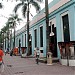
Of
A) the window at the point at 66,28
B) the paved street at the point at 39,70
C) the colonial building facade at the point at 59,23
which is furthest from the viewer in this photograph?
the window at the point at 66,28

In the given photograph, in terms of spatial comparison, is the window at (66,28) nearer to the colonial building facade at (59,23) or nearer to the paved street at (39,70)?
the colonial building facade at (59,23)

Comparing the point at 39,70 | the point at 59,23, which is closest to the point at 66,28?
the point at 59,23

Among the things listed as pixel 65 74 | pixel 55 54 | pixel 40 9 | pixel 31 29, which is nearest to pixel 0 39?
pixel 31 29

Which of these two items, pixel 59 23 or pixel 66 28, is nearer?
pixel 66 28

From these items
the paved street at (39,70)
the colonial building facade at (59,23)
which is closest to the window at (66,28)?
the colonial building facade at (59,23)

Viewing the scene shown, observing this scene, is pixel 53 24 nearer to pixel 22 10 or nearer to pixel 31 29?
pixel 22 10

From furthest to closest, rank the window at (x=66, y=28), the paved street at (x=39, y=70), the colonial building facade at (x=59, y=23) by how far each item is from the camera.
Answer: the window at (x=66, y=28)
the colonial building facade at (x=59, y=23)
the paved street at (x=39, y=70)

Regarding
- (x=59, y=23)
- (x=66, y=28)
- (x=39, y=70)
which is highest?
(x=59, y=23)

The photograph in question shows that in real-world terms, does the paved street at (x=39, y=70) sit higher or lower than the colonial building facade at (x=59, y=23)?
lower

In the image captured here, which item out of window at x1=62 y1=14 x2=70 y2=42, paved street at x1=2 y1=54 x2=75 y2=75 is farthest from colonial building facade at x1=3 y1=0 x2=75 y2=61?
paved street at x1=2 y1=54 x2=75 y2=75

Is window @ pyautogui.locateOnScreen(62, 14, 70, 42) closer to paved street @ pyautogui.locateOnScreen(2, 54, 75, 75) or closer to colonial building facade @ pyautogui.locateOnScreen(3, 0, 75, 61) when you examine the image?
colonial building facade @ pyautogui.locateOnScreen(3, 0, 75, 61)

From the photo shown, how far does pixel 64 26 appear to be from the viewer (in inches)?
1044

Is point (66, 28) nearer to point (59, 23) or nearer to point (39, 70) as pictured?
point (59, 23)

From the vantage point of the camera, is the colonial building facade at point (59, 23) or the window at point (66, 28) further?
the window at point (66, 28)
